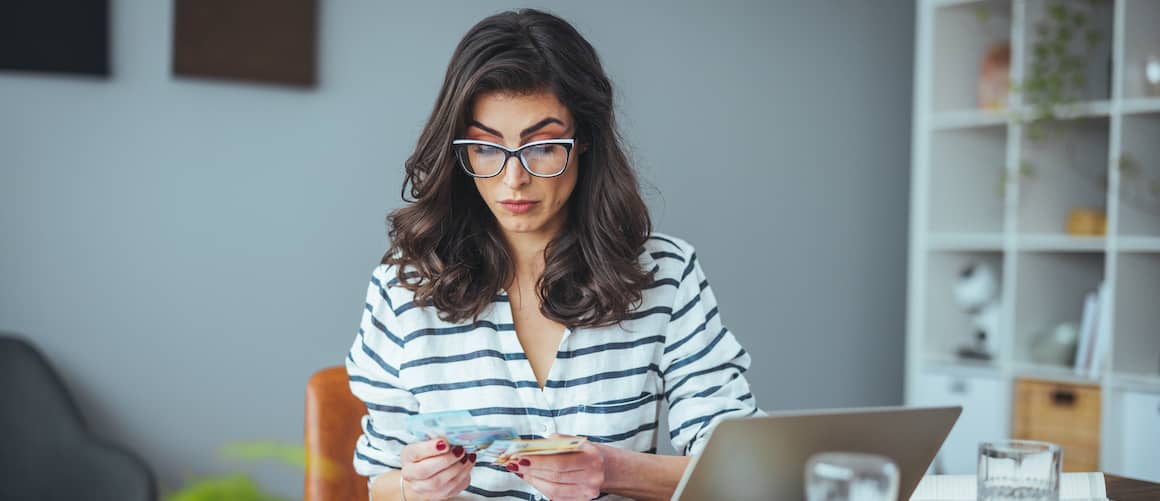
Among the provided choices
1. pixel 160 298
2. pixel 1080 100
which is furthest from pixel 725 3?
pixel 160 298

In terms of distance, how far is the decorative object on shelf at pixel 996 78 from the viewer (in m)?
3.45

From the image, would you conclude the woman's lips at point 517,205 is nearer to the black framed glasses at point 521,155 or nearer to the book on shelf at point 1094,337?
the black framed glasses at point 521,155

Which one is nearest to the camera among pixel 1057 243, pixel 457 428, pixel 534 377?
pixel 457 428

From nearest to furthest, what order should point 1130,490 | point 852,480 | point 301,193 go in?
point 852,480, point 1130,490, point 301,193

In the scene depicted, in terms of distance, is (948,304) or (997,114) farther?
(948,304)

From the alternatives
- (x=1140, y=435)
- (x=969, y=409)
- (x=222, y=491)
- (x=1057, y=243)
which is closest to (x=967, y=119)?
(x=1057, y=243)

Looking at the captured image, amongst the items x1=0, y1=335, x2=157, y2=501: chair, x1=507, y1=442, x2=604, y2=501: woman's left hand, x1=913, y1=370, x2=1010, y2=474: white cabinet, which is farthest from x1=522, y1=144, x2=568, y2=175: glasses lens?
x1=913, y1=370, x2=1010, y2=474: white cabinet

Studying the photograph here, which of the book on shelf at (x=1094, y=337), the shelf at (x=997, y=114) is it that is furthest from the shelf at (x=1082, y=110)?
the book on shelf at (x=1094, y=337)

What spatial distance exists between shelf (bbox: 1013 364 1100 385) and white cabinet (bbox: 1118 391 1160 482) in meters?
0.12

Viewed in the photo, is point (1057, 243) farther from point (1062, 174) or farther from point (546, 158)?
point (546, 158)

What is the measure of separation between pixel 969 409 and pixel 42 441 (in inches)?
107

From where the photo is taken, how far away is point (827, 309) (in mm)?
3695

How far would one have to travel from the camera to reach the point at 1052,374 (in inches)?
128

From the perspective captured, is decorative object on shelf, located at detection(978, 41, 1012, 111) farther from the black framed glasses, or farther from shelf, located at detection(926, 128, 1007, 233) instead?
the black framed glasses
